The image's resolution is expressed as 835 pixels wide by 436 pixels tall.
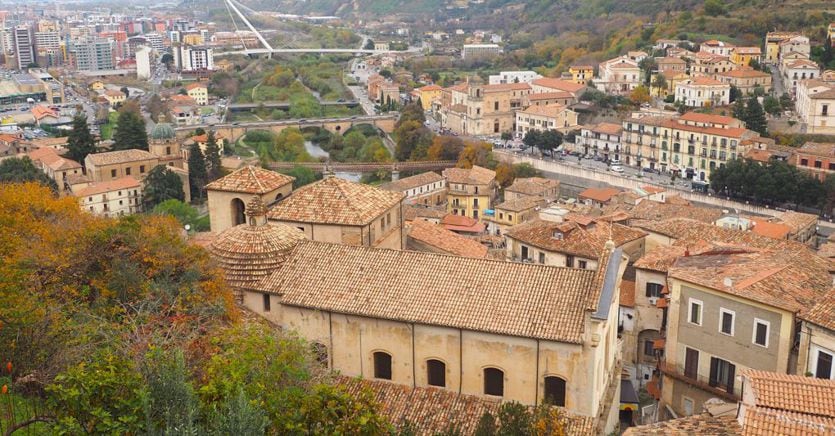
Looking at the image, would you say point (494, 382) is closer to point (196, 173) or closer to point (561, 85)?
point (196, 173)

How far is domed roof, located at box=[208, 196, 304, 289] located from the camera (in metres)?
18.9

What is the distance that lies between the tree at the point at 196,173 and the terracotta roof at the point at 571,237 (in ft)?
121

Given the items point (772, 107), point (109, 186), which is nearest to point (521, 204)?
point (109, 186)

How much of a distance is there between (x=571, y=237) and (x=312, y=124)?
69.2 m

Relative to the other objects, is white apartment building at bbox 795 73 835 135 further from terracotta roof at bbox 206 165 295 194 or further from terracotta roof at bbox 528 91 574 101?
terracotta roof at bbox 206 165 295 194

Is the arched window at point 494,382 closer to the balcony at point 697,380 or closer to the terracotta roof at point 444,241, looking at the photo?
the balcony at point 697,380

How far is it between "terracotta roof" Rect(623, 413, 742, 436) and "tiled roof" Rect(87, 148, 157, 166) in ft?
183

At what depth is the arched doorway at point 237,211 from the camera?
75.5 feet

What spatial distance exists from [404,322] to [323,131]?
8051cm

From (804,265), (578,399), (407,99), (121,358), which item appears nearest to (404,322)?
(578,399)

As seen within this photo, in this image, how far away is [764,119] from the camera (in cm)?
6894

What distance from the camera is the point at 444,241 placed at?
3127 centimetres

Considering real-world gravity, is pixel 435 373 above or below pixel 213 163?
above

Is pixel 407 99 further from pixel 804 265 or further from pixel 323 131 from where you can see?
pixel 804 265
